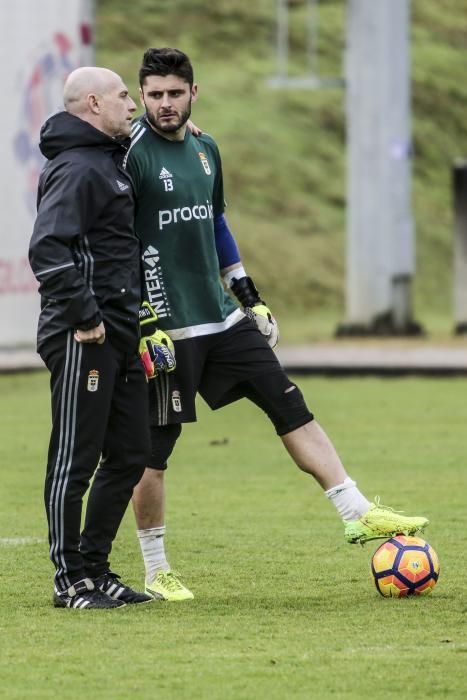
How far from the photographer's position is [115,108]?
23.7 ft

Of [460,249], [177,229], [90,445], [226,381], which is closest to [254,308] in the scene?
[226,381]

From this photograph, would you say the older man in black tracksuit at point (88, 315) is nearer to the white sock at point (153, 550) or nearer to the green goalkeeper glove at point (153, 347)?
the green goalkeeper glove at point (153, 347)

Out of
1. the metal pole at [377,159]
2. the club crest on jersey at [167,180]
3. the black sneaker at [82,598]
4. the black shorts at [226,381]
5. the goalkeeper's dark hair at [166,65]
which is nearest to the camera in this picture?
the black sneaker at [82,598]

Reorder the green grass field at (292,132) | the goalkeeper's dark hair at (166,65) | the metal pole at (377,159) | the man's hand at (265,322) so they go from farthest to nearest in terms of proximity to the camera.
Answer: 1. the green grass field at (292,132)
2. the metal pole at (377,159)
3. the man's hand at (265,322)
4. the goalkeeper's dark hair at (166,65)

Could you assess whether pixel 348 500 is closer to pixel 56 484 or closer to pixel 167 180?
pixel 56 484

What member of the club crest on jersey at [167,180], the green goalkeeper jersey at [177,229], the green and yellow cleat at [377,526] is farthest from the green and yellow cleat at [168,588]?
the club crest on jersey at [167,180]

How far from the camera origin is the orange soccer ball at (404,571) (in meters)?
7.41

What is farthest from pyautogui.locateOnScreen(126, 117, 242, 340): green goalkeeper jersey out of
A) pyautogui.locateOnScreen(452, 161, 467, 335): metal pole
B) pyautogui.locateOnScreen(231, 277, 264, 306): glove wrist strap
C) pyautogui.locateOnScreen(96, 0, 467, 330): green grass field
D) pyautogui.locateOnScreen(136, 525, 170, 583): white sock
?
pyautogui.locateOnScreen(96, 0, 467, 330): green grass field

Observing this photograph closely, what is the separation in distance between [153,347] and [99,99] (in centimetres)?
104

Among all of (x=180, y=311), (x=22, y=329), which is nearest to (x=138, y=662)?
(x=180, y=311)

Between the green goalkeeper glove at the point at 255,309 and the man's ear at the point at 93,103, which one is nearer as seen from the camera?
the man's ear at the point at 93,103

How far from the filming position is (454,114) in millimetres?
39375

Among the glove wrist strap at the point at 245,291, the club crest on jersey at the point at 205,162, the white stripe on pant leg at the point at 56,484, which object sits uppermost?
the club crest on jersey at the point at 205,162

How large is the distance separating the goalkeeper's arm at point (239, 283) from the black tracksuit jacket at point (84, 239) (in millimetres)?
786
